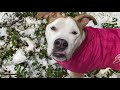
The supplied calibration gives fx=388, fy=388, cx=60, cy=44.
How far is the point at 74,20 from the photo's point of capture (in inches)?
132

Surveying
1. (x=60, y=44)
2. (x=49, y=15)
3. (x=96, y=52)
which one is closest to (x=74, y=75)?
(x=96, y=52)

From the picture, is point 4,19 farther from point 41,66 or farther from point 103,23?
point 103,23

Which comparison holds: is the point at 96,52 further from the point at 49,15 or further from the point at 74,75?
the point at 49,15

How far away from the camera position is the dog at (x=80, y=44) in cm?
327

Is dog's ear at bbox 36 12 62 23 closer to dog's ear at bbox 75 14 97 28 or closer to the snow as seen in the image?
dog's ear at bbox 75 14 97 28

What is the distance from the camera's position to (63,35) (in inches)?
128

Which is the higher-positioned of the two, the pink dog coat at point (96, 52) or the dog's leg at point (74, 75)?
the pink dog coat at point (96, 52)

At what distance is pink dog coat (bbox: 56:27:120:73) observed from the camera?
3.39 m

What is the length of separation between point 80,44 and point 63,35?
195 millimetres

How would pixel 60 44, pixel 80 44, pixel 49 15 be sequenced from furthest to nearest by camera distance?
pixel 49 15 < pixel 80 44 < pixel 60 44

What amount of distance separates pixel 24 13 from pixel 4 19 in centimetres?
19

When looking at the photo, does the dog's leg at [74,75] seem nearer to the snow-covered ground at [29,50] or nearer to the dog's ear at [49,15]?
the snow-covered ground at [29,50]

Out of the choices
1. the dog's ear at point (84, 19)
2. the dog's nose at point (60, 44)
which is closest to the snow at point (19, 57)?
the dog's nose at point (60, 44)

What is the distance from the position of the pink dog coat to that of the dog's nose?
171 millimetres
